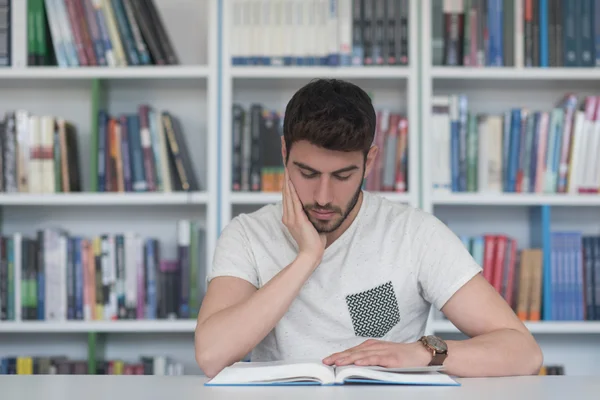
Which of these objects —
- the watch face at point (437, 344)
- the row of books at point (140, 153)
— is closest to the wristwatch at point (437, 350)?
the watch face at point (437, 344)

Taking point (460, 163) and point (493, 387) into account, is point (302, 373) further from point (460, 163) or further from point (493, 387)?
point (460, 163)

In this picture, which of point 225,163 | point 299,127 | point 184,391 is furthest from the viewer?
point 225,163

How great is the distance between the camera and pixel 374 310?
1716mm

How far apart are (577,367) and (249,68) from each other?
5.42ft

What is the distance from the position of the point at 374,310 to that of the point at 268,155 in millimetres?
1236

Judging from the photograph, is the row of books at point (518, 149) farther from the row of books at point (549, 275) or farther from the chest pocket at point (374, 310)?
the chest pocket at point (374, 310)

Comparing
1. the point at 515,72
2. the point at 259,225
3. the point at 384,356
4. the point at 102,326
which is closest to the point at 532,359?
the point at 384,356

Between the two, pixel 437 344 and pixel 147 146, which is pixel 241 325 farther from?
pixel 147 146

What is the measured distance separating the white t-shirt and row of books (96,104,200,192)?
1104mm

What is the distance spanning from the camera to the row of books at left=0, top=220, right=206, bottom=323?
2.84 meters

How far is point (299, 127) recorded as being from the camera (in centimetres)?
167

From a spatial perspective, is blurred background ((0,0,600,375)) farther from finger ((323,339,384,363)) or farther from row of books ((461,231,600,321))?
finger ((323,339,384,363))

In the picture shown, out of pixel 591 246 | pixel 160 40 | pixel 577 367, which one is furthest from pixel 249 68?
pixel 577 367

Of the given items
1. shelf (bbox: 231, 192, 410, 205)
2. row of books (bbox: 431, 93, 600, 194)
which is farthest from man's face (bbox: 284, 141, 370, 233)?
row of books (bbox: 431, 93, 600, 194)
